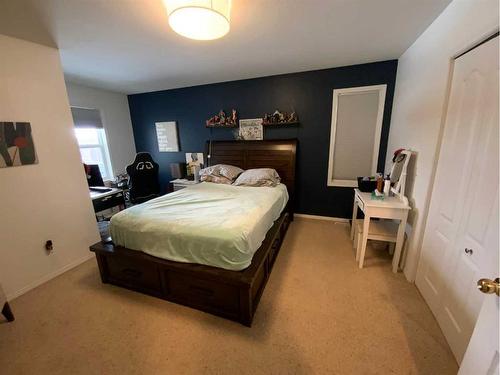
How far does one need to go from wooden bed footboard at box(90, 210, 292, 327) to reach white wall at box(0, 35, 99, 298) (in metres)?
0.72

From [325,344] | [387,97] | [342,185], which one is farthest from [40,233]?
[387,97]

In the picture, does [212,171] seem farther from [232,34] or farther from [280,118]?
[232,34]

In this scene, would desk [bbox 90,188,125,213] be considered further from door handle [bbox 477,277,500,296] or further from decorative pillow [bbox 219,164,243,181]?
door handle [bbox 477,277,500,296]

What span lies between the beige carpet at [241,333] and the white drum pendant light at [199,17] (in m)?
2.16

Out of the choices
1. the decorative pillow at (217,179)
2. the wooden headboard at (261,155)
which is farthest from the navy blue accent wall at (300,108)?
the decorative pillow at (217,179)

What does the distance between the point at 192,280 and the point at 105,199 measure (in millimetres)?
2124

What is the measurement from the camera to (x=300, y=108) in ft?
10.6

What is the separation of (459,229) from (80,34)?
3.53 m

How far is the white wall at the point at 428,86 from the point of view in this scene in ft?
4.40

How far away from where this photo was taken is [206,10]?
3.86ft

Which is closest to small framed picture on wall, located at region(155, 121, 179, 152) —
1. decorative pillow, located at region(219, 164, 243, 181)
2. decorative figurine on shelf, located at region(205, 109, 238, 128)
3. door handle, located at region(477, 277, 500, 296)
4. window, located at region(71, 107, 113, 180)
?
decorative figurine on shelf, located at region(205, 109, 238, 128)

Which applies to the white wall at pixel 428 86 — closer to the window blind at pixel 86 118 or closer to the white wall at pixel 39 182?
the white wall at pixel 39 182

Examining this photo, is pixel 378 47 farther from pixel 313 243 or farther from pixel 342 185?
pixel 313 243

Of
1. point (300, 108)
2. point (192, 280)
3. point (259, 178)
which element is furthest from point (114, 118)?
point (192, 280)
